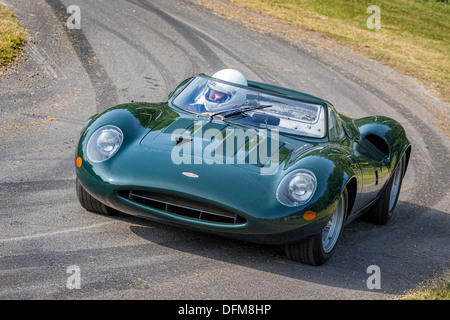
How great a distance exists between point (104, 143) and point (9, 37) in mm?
7717

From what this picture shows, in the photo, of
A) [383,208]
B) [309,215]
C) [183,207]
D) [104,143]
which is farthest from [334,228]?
[104,143]

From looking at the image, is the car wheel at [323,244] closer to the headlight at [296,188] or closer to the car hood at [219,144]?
the headlight at [296,188]

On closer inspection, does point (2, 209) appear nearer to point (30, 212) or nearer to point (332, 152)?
point (30, 212)

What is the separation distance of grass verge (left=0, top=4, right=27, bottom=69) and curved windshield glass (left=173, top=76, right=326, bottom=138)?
5.70 meters

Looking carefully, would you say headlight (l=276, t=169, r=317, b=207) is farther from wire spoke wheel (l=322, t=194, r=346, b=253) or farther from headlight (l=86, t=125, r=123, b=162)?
headlight (l=86, t=125, r=123, b=162)

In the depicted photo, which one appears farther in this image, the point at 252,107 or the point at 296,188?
the point at 252,107

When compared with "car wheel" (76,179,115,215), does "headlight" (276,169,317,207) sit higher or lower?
higher

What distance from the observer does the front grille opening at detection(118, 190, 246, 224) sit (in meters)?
5.52

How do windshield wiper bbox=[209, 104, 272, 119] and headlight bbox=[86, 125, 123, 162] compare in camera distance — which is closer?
headlight bbox=[86, 125, 123, 162]

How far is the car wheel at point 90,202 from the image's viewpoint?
6.29 metres

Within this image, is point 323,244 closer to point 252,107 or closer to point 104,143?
point 252,107

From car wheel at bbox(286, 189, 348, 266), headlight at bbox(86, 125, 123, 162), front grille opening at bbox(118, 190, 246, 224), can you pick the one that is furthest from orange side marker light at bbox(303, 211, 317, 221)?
headlight at bbox(86, 125, 123, 162)

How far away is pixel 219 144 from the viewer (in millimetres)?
6008

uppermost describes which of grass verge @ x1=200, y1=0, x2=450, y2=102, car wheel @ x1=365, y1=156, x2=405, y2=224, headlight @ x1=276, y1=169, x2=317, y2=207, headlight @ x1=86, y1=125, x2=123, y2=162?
headlight @ x1=86, y1=125, x2=123, y2=162
